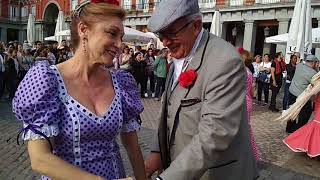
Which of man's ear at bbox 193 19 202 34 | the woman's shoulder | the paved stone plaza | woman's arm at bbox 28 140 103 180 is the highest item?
man's ear at bbox 193 19 202 34

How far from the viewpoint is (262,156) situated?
6352 millimetres

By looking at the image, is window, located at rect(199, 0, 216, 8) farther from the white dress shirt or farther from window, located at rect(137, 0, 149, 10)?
the white dress shirt

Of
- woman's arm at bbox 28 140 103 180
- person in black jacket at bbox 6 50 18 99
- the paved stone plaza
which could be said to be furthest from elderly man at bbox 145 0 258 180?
person in black jacket at bbox 6 50 18 99

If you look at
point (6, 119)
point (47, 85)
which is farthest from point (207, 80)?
point (6, 119)

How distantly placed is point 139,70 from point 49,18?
40038mm

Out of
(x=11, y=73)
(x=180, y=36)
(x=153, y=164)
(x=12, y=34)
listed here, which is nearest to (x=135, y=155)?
(x=153, y=164)

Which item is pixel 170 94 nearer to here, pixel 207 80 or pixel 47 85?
pixel 207 80

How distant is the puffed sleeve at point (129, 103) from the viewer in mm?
2055

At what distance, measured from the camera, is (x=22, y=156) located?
5.68 metres

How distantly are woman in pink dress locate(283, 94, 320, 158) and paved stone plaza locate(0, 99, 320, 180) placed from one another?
14 centimetres

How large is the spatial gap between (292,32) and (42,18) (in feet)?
136

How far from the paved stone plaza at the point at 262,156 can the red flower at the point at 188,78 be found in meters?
2.75

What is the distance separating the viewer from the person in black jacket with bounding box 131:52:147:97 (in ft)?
42.1

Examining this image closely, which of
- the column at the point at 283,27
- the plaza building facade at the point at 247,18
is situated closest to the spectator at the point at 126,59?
Answer: the plaza building facade at the point at 247,18
